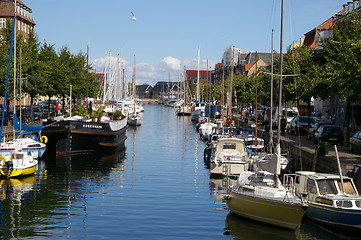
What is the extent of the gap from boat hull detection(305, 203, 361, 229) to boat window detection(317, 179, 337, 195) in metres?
0.82

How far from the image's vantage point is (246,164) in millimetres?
39000

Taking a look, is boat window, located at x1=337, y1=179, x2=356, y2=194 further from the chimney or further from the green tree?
the chimney

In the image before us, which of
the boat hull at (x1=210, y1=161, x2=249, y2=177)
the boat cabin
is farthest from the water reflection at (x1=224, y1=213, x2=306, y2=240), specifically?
the boat hull at (x1=210, y1=161, x2=249, y2=177)

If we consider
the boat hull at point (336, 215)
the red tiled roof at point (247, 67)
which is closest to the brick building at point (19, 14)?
the red tiled roof at point (247, 67)

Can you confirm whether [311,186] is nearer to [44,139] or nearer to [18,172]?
[18,172]

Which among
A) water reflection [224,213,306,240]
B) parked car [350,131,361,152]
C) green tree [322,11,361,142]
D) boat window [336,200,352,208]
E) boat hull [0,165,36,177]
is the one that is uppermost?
green tree [322,11,361,142]

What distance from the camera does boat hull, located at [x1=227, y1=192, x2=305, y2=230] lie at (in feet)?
78.7

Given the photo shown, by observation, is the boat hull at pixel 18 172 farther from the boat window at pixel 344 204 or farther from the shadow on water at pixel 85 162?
the boat window at pixel 344 204

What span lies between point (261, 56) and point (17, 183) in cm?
15581

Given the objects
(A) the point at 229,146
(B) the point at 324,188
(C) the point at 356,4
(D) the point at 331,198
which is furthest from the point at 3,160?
(C) the point at 356,4

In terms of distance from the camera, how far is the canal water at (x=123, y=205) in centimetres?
2462

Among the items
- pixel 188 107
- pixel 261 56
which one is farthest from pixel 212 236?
pixel 261 56

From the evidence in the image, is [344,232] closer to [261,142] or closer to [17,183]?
[17,183]

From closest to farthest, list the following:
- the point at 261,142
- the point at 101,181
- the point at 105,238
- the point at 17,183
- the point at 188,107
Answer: the point at 105,238 → the point at 17,183 → the point at 101,181 → the point at 261,142 → the point at 188,107
